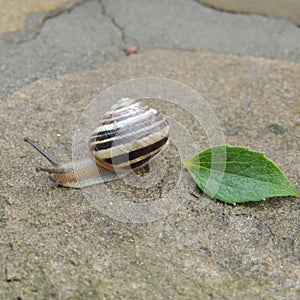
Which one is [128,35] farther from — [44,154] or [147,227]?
[147,227]

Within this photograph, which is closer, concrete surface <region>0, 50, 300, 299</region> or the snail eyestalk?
concrete surface <region>0, 50, 300, 299</region>

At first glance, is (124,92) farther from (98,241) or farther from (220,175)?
(98,241)

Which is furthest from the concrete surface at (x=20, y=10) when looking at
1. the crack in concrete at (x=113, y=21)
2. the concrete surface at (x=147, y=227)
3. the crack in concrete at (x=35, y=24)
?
the concrete surface at (x=147, y=227)

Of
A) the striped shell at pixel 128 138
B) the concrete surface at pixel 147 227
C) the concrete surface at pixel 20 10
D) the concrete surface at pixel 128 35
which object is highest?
the concrete surface at pixel 20 10

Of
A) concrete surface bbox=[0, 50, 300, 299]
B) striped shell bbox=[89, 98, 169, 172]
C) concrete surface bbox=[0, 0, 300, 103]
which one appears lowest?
concrete surface bbox=[0, 50, 300, 299]

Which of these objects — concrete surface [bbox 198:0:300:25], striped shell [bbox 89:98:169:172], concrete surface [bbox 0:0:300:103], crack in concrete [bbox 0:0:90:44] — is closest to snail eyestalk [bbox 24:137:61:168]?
striped shell [bbox 89:98:169:172]

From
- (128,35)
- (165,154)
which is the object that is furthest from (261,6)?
(165,154)

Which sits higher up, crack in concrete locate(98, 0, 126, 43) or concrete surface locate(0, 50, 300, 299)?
crack in concrete locate(98, 0, 126, 43)

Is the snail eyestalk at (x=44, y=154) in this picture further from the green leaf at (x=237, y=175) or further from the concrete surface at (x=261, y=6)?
the concrete surface at (x=261, y=6)

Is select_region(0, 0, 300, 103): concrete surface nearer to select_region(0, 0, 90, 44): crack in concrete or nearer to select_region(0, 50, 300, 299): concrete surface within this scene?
select_region(0, 0, 90, 44): crack in concrete
